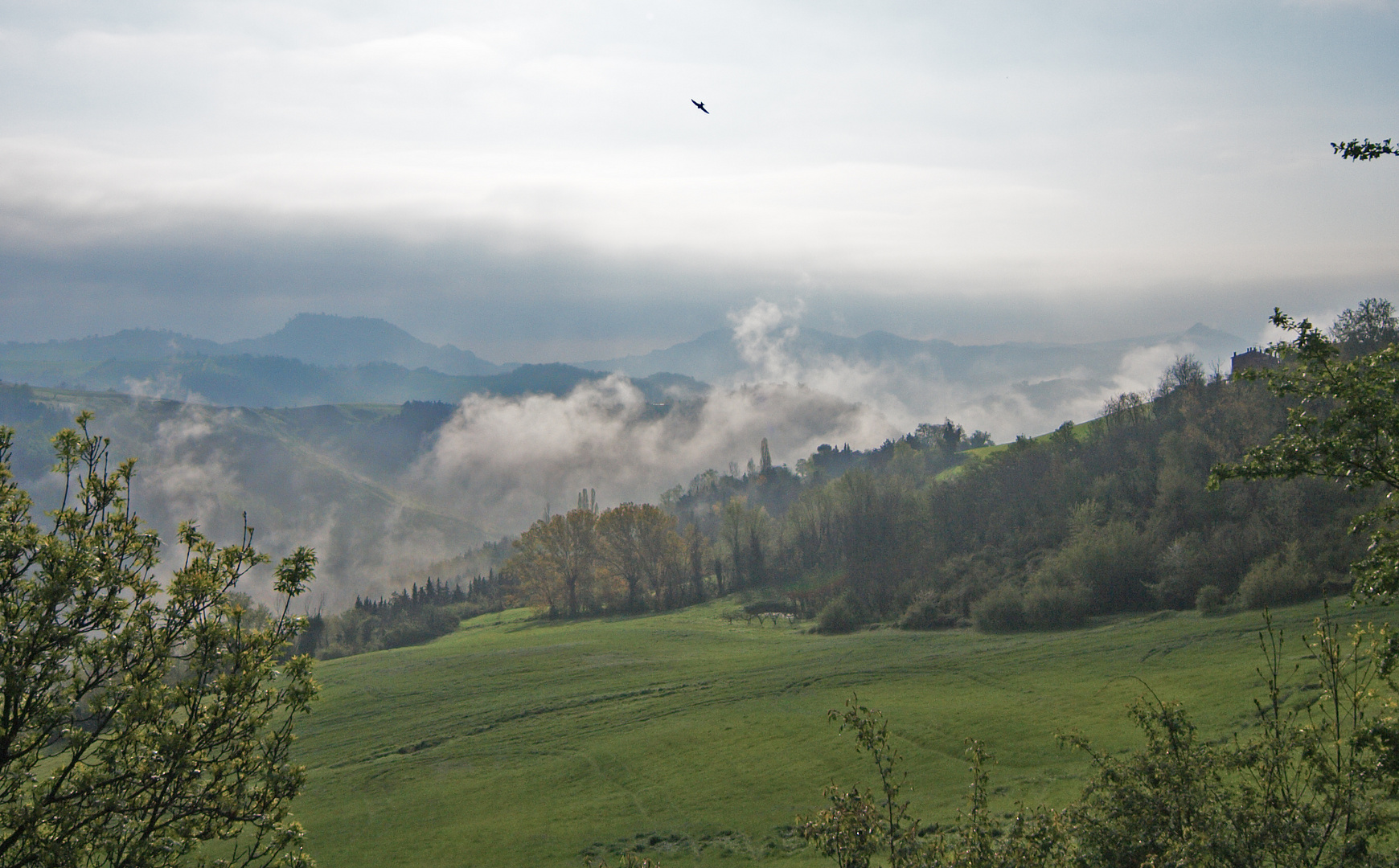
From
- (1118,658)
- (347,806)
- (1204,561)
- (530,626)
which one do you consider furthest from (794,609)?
(347,806)

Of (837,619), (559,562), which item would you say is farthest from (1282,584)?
(559,562)

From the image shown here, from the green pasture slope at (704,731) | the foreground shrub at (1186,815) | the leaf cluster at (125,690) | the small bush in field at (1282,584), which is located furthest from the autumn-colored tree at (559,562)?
the foreground shrub at (1186,815)

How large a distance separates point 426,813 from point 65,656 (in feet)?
124

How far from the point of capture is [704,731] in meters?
53.1

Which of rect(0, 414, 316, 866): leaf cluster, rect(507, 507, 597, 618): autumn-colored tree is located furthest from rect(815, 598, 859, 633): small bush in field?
rect(0, 414, 316, 866): leaf cluster

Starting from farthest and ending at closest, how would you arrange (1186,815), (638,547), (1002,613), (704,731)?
1. (638,547)
2. (1002,613)
3. (704,731)
4. (1186,815)

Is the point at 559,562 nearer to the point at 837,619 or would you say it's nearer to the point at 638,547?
the point at 638,547

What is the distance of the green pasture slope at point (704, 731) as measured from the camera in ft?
122

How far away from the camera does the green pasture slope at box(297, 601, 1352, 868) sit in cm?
3731

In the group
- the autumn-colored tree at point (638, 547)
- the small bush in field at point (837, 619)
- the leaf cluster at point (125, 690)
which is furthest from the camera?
the autumn-colored tree at point (638, 547)

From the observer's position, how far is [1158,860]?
12.7m

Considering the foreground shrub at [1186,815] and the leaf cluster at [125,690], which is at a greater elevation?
the leaf cluster at [125,690]

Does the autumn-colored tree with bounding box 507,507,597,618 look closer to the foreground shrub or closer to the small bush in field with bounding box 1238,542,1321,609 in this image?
the small bush in field with bounding box 1238,542,1321,609

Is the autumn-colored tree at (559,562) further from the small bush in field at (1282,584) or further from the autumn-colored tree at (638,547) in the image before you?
the small bush in field at (1282,584)
